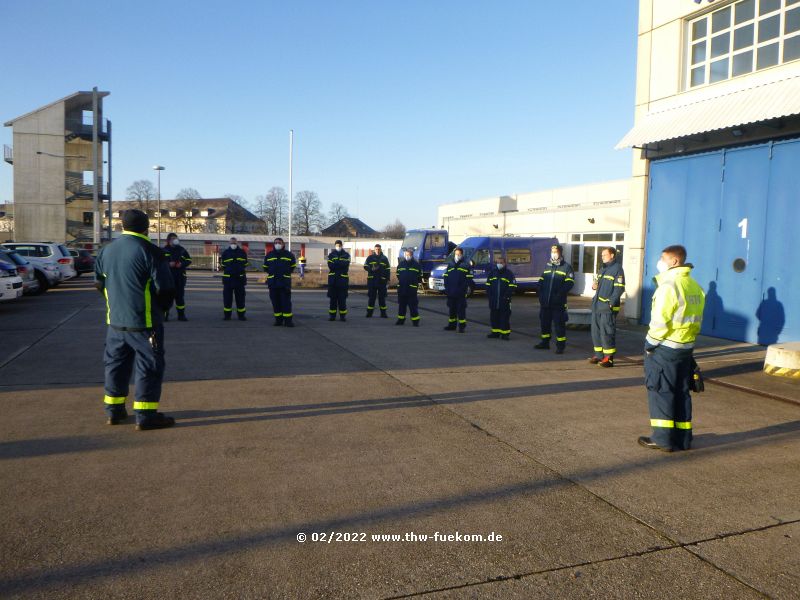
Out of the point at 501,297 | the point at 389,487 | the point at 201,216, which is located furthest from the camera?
the point at 201,216

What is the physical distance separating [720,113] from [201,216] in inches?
3606

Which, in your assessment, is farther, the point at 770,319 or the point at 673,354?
the point at 770,319

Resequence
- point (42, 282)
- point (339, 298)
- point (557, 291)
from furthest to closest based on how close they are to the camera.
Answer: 1. point (42, 282)
2. point (339, 298)
3. point (557, 291)

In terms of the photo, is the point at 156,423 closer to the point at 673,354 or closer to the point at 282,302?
the point at 673,354

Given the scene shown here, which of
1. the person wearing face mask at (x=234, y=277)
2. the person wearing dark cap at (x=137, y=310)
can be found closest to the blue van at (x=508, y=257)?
the person wearing face mask at (x=234, y=277)

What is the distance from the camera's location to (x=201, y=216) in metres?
95.0

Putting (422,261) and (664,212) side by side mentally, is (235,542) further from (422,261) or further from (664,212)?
(422,261)

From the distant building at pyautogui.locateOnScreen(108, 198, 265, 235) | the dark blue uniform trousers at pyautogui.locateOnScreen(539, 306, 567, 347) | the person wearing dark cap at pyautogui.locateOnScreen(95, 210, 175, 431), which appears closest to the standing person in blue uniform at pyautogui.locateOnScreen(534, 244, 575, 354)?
the dark blue uniform trousers at pyautogui.locateOnScreen(539, 306, 567, 347)

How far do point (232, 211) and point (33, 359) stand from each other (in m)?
90.4

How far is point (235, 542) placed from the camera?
12.0ft

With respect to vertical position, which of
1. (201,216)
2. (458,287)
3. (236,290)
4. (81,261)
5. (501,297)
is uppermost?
(201,216)

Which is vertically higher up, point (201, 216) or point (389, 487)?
point (201, 216)

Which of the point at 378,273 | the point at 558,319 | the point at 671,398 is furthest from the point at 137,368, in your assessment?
the point at 378,273

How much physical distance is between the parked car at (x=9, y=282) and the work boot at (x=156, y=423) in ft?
37.8
